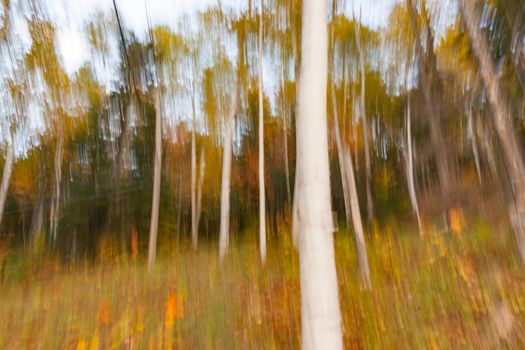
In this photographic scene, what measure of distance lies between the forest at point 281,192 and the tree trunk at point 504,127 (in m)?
0.03

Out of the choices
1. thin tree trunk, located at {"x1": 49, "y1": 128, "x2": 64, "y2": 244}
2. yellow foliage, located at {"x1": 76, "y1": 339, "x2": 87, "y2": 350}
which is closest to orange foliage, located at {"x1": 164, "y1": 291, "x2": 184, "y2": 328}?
yellow foliage, located at {"x1": 76, "y1": 339, "x2": 87, "y2": 350}

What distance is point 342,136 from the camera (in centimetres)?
1155

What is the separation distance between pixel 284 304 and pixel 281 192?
14416mm

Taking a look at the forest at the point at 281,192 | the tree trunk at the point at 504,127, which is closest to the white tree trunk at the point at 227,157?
the forest at the point at 281,192

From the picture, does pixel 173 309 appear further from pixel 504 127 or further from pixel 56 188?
pixel 56 188

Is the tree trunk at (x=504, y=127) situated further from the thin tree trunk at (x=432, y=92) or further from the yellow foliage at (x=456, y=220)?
the yellow foliage at (x=456, y=220)

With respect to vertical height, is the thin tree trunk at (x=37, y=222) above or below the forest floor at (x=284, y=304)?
above

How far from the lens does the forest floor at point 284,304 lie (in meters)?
4.17

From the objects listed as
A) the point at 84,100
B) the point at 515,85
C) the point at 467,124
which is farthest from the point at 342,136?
the point at 84,100

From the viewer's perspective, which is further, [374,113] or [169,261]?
[374,113]

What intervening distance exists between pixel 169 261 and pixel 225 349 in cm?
618

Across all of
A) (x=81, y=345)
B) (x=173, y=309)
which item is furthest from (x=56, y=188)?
(x=173, y=309)

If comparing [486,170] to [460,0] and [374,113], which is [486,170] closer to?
[374,113]

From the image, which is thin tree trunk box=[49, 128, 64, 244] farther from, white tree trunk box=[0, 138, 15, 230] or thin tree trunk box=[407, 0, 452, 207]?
thin tree trunk box=[407, 0, 452, 207]
